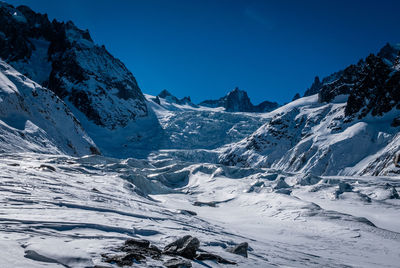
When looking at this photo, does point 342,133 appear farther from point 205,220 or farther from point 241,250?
point 241,250

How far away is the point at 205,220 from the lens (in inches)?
1019

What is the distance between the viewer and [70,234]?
9.98 meters

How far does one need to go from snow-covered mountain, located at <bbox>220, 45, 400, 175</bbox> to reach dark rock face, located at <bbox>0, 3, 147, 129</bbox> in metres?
63.7


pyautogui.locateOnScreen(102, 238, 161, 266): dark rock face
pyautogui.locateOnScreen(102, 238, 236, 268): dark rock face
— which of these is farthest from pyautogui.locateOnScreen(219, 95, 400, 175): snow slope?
pyautogui.locateOnScreen(102, 238, 161, 266): dark rock face

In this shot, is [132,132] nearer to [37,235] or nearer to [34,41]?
[34,41]

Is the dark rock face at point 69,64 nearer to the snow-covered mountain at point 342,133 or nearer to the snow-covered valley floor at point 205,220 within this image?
the snow-covered mountain at point 342,133

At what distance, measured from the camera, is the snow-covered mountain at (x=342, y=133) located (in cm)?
7838

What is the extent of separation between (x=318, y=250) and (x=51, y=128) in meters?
59.5

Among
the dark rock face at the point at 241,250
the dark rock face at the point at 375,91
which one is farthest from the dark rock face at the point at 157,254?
the dark rock face at the point at 375,91

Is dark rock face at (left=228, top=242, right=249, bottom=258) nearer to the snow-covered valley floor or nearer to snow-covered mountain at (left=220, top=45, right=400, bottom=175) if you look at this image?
the snow-covered valley floor

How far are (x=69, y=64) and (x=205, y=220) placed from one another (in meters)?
143

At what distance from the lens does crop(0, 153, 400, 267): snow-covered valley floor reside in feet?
29.3

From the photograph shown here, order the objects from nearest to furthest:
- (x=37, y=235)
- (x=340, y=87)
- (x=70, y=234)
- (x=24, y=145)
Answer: (x=37, y=235) < (x=70, y=234) < (x=24, y=145) < (x=340, y=87)

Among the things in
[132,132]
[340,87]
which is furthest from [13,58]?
[340,87]
